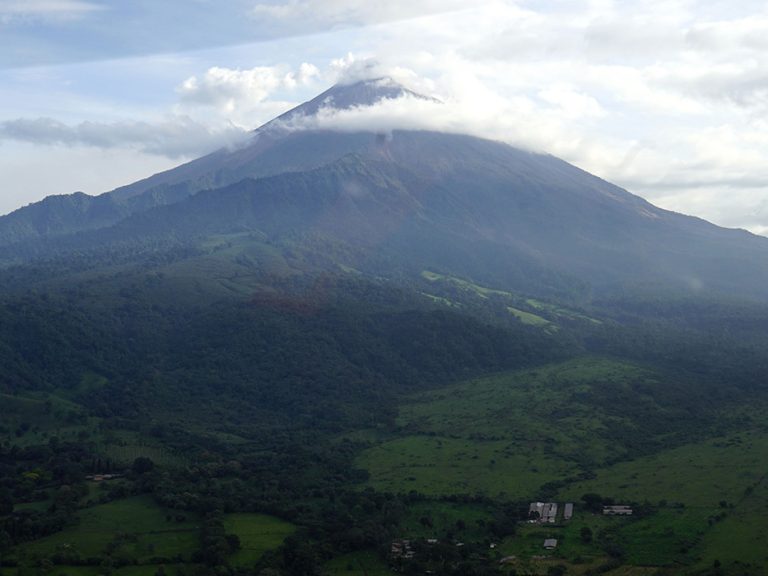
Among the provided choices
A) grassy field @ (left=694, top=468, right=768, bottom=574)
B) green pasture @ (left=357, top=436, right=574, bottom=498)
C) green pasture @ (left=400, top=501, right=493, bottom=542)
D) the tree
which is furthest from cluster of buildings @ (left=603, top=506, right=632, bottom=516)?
the tree

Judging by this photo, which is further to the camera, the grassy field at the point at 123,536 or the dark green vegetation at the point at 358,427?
the dark green vegetation at the point at 358,427

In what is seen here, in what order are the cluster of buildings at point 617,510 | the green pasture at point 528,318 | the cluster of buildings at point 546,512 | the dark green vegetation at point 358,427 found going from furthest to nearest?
the green pasture at point 528,318 → the cluster of buildings at point 617,510 → the cluster of buildings at point 546,512 → the dark green vegetation at point 358,427

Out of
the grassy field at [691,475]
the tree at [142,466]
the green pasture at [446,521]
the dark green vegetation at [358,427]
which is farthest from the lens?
the tree at [142,466]

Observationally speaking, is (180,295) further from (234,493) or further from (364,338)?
(234,493)

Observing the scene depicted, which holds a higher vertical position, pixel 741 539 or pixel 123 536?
pixel 741 539

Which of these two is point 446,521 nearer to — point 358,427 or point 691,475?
point 691,475

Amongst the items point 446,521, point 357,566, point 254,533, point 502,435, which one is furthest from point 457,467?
point 357,566

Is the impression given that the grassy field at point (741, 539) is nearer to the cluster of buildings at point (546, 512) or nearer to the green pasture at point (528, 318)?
the cluster of buildings at point (546, 512)

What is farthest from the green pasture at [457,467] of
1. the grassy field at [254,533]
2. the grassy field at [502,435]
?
the grassy field at [254,533]
